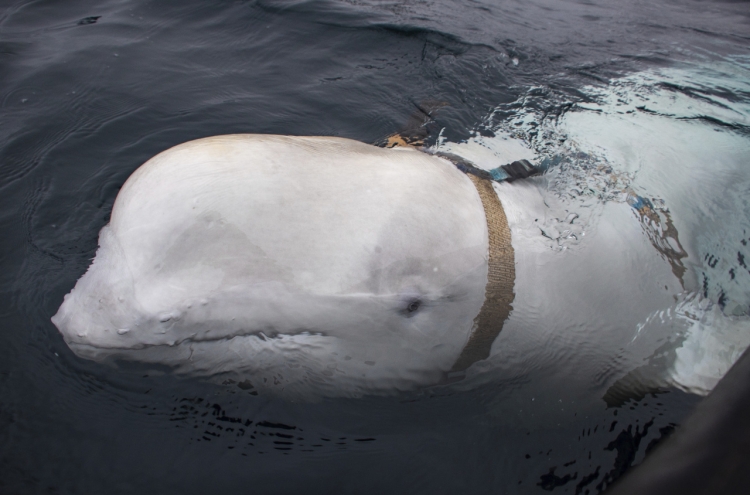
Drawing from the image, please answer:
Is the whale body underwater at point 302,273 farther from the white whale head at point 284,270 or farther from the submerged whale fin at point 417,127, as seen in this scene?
the submerged whale fin at point 417,127

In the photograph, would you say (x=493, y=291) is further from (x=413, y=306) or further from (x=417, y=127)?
(x=417, y=127)

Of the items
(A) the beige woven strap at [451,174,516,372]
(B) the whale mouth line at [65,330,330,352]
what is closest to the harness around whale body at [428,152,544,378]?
(A) the beige woven strap at [451,174,516,372]

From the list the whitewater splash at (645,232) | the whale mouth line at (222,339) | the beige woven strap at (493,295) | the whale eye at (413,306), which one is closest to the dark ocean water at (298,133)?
the whitewater splash at (645,232)

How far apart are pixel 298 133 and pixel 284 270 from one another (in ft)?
9.56

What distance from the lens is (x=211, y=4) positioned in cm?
671

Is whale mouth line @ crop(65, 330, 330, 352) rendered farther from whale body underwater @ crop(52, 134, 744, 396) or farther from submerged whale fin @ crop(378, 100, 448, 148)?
submerged whale fin @ crop(378, 100, 448, 148)

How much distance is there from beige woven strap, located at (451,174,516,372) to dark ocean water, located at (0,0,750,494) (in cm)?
28

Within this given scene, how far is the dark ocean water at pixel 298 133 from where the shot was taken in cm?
248

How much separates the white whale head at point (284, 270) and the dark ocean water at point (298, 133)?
356 millimetres

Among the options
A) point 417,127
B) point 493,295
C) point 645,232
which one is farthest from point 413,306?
point 417,127

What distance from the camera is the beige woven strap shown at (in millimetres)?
2328

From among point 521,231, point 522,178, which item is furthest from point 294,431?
point 522,178

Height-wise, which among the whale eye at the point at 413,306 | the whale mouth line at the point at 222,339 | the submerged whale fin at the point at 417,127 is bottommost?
the whale mouth line at the point at 222,339

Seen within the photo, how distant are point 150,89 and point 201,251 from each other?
3.77 metres
